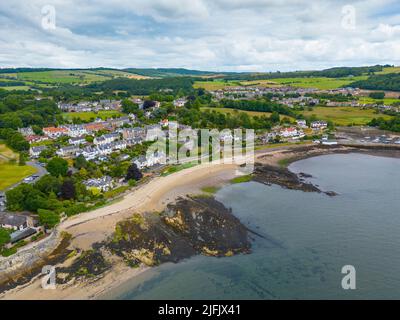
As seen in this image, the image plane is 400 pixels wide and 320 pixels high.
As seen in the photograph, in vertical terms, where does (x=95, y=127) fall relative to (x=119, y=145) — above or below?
above

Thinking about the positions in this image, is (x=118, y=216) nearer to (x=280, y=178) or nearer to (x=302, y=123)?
(x=280, y=178)

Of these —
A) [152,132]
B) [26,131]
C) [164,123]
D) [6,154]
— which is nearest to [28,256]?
[6,154]

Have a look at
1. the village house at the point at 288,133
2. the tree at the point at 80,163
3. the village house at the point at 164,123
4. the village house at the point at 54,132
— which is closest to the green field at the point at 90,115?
the village house at the point at 54,132

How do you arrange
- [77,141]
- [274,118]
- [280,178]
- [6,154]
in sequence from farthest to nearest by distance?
[274,118] < [77,141] < [6,154] < [280,178]

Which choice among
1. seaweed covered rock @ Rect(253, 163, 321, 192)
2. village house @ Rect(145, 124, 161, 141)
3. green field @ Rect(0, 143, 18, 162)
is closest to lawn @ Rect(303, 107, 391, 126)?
seaweed covered rock @ Rect(253, 163, 321, 192)

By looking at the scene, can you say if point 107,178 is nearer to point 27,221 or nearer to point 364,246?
point 27,221
